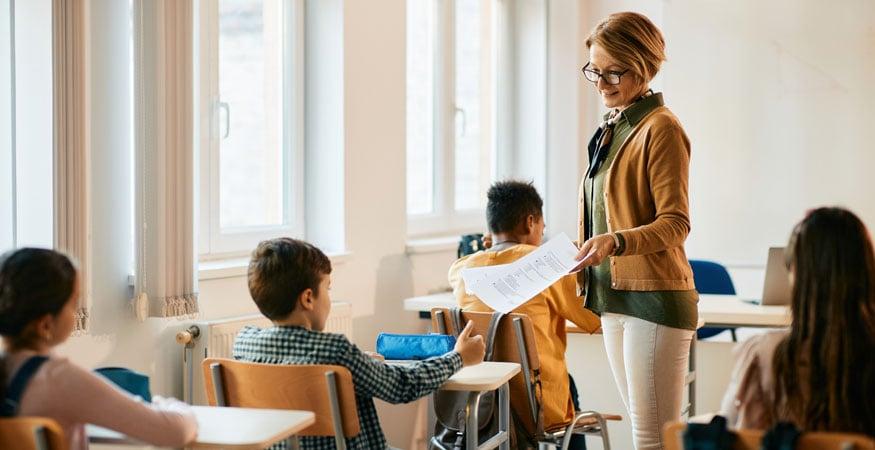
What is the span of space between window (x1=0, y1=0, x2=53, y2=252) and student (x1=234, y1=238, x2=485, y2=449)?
757mm

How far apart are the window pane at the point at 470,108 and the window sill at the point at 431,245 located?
1.57 ft

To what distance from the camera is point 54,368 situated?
1825mm

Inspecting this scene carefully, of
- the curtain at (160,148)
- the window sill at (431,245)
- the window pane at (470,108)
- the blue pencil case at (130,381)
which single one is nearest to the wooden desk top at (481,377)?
the blue pencil case at (130,381)

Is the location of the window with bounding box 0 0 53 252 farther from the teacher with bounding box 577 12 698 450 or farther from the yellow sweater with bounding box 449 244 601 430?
the teacher with bounding box 577 12 698 450

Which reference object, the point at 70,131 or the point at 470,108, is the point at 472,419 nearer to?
the point at 70,131

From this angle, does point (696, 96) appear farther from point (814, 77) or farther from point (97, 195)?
point (97, 195)

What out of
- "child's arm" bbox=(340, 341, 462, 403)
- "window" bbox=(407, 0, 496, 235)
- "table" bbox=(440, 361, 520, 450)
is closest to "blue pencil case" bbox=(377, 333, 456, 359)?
"table" bbox=(440, 361, 520, 450)

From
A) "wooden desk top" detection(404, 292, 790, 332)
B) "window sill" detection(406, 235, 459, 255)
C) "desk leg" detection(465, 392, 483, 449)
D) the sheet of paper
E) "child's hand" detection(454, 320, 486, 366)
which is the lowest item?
"desk leg" detection(465, 392, 483, 449)

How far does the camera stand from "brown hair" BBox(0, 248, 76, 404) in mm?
1848

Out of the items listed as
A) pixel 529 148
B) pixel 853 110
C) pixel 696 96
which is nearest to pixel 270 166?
pixel 529 148

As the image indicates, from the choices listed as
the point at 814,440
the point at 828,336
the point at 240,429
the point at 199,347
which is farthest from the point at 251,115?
the point at 814,440

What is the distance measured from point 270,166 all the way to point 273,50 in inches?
17.2

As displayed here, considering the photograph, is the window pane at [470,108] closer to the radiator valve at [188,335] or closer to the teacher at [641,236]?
the radiator valve at [188,335]

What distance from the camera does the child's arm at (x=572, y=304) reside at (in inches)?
134
